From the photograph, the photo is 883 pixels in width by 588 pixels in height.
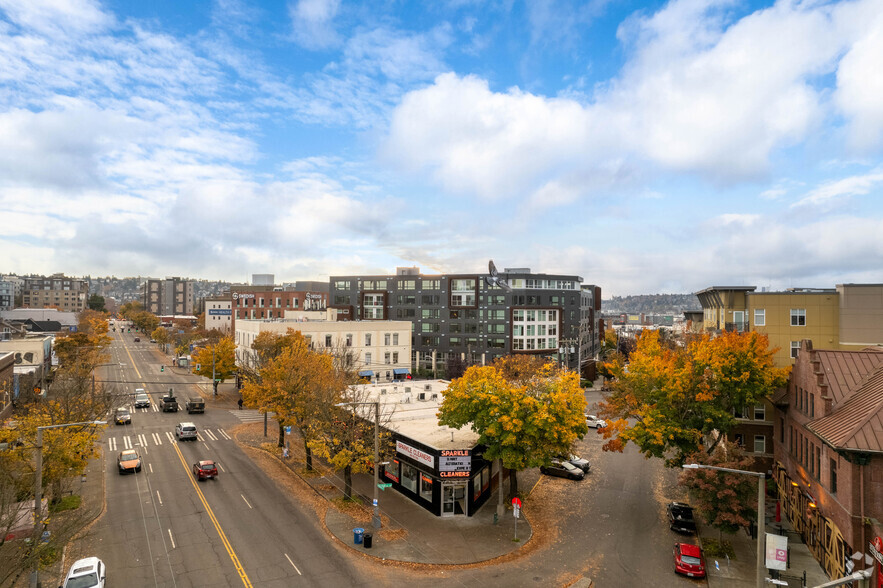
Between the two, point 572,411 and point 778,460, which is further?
point 778,460

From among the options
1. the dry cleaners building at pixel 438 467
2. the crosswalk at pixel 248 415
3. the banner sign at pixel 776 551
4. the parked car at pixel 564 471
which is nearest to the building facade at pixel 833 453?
the banner sign at pixel 776 551

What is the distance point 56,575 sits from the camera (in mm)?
23906

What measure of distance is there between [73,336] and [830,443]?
285ft

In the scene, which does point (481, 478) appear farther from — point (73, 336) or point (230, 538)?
point (73, 336)

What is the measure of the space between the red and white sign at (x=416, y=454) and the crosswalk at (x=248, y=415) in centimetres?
2972

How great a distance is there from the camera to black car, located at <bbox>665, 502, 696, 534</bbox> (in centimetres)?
3062

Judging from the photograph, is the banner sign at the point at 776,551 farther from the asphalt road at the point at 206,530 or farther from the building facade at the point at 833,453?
the asphalt road at the point at 206,530

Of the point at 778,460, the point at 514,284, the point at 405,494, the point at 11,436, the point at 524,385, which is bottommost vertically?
the point at 405,494

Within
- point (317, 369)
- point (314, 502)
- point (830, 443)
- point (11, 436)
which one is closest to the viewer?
point (830, 443)

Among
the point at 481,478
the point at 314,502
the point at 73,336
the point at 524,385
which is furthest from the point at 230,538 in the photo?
the point at 73,336

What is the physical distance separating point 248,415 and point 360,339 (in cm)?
2102

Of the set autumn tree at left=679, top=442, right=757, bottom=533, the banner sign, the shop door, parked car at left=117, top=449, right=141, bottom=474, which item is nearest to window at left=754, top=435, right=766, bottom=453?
autumn tree at left=679, top=442, right=757, bottom=533

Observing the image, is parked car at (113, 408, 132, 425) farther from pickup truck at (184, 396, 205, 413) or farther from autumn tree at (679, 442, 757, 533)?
autumn tree at (679, 442, 757, 533)

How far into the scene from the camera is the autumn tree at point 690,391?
3247cm
